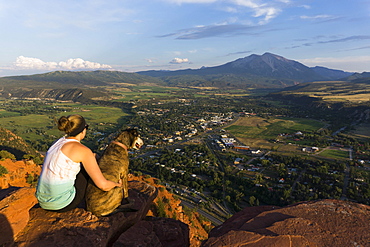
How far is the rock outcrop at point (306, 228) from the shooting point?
12.9 feet

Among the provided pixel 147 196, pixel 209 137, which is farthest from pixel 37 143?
pixel 147 196

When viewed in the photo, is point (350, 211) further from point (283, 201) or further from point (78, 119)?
point (283, 201)

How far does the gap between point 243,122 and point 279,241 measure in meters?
84.3

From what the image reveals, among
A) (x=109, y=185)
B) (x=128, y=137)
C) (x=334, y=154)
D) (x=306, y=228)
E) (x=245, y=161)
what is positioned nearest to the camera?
(x=109, y=185)

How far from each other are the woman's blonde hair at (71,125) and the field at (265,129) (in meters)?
53.6

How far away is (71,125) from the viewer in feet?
12.7

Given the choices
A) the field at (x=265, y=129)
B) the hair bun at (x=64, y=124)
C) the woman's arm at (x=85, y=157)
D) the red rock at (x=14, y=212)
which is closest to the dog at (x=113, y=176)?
the woman's arm at (x=85, y=157)

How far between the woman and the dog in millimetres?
271

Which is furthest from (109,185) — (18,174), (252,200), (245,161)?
(245,161)

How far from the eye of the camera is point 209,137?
212 ft

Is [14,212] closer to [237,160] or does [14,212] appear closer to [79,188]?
[79,188]

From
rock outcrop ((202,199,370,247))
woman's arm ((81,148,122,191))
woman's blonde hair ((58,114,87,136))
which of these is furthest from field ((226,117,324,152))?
woman's blonde hair ((58,114,87,136))

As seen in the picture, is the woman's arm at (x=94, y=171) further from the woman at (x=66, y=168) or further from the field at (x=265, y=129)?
the field at (x=265, y=129)

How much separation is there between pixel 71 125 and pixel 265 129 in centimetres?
7468
